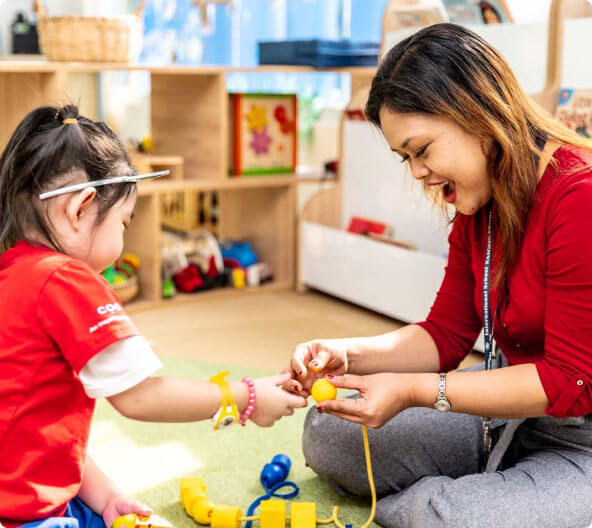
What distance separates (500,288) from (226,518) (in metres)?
0.58

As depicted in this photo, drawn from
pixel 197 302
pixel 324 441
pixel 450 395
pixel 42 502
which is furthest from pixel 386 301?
pixel 42 502

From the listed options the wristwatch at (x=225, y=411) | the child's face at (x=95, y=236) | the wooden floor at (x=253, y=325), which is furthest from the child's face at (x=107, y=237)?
the wooden floor at (x=253, y=325)

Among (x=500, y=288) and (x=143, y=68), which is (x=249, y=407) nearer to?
(x=500, y=288)

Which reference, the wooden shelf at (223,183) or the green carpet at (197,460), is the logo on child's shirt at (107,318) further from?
the wooden shelf at (223,183)

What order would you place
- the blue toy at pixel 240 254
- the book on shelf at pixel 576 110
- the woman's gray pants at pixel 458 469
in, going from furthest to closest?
the blue toy at pixel 240 254, the book on shelf at pixel 576 110, the woman's gray pants at pixel 458 469

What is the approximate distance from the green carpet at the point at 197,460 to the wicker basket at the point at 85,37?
114cm

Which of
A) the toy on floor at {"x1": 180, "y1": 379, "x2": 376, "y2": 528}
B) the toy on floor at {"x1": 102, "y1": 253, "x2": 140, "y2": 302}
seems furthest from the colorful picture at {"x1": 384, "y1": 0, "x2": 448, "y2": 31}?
the toy on floor at {"x1": 180, "y1": 379, "x2": 376, "y2": 528}

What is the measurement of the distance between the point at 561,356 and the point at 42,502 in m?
0.71

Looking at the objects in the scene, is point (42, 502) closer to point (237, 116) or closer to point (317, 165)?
point (237, 116)

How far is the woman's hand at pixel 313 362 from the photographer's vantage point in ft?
4.33

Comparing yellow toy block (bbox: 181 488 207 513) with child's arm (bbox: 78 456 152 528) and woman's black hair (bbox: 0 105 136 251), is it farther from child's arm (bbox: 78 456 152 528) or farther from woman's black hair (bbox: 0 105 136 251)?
woman's black hair (bbox: 0 105 136 251)

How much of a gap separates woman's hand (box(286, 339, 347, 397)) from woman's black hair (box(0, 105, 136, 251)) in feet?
1.33

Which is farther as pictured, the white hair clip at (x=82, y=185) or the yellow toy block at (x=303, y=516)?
the yellow toy block at (x=303, y=516)

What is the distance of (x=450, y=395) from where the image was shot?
121 cm
